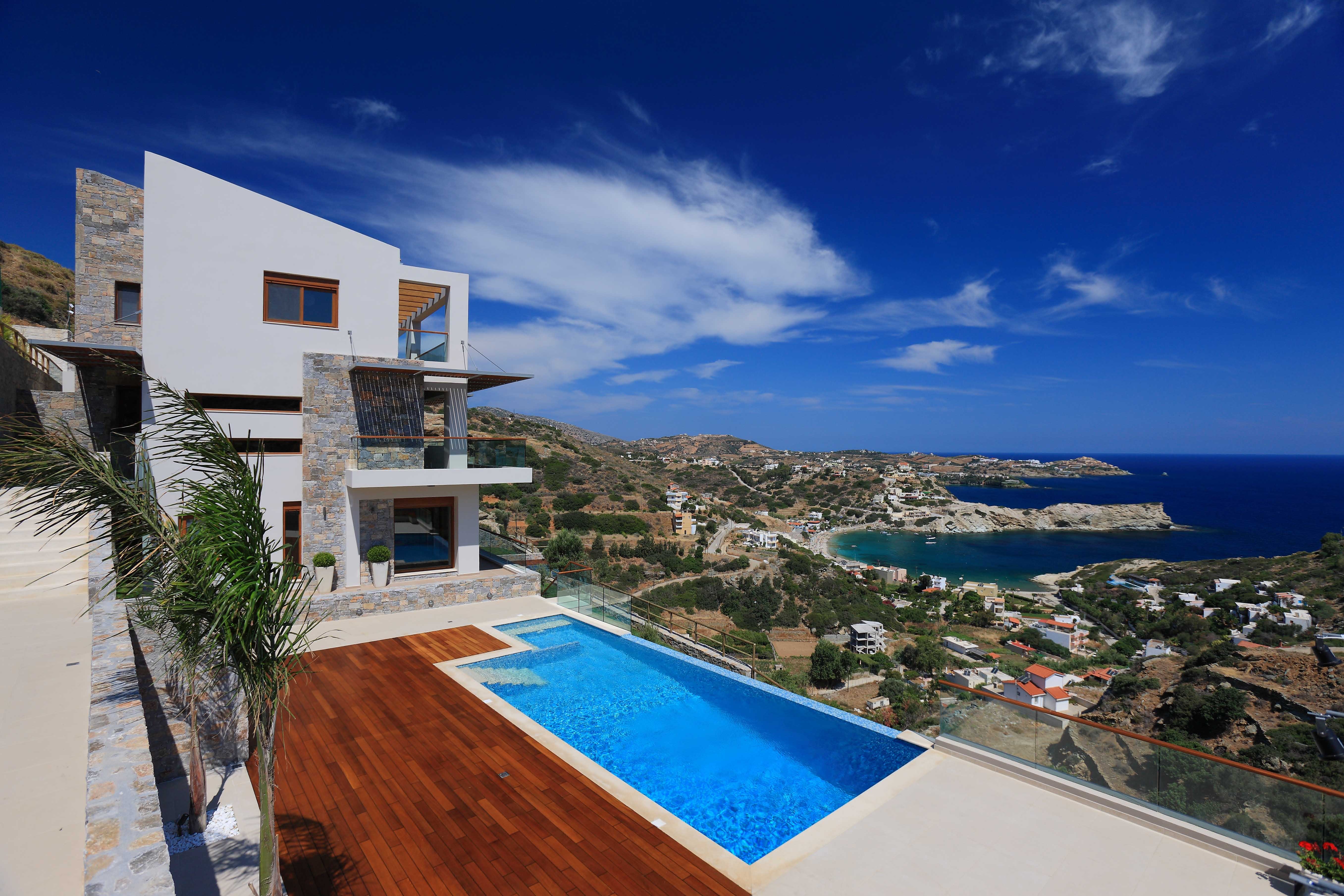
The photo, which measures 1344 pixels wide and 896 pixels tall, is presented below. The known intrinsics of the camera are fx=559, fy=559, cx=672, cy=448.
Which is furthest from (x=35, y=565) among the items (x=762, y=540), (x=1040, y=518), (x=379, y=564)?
(x=1040, y=518)

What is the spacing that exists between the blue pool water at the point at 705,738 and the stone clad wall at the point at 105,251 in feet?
31.8

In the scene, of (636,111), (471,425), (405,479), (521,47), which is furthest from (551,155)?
(471,425)

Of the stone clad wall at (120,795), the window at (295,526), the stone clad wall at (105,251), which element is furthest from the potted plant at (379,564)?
the stone clad wall at (120,795)

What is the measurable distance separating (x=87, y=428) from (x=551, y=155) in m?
13.2

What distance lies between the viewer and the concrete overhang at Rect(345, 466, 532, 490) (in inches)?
457

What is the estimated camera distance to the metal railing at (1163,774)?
451cm

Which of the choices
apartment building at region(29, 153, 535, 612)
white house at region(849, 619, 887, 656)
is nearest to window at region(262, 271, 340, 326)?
apartment building at region(29, 153, 535, 612)

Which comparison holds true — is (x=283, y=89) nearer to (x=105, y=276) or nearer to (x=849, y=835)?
(x=105, y=276)

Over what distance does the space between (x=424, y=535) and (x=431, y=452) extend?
2064 millimetres

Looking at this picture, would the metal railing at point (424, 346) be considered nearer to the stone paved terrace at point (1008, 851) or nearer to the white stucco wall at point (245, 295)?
the white stucco wall at point (245, 295)

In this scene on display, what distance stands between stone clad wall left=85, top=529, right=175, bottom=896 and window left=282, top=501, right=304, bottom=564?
6810 mm

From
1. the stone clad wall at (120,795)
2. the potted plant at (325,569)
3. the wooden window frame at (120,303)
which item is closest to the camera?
the stone clad wall at (120,795)

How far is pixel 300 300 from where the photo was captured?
11641 millimetres

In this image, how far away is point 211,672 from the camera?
3.61 meters
